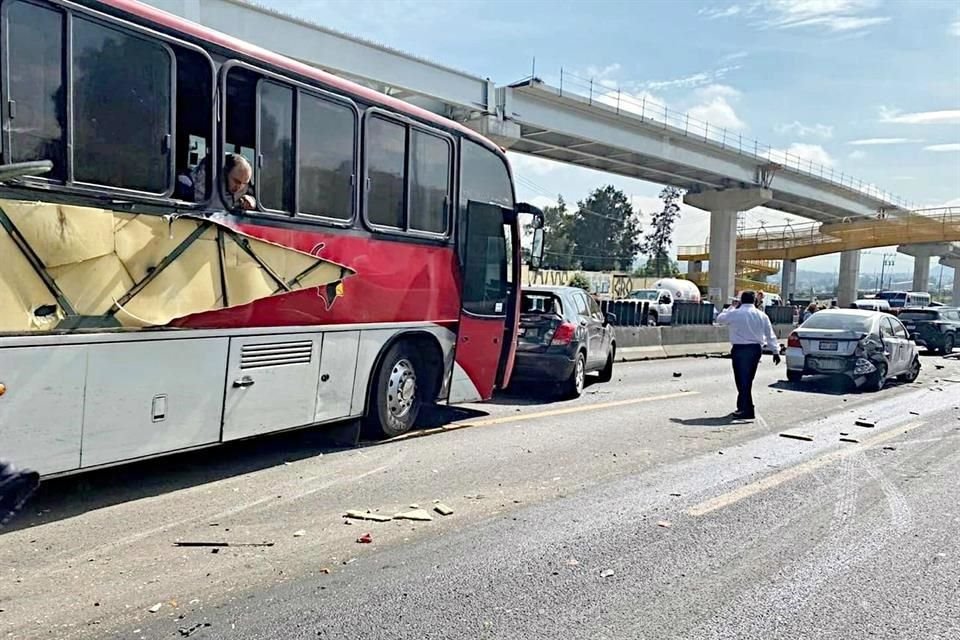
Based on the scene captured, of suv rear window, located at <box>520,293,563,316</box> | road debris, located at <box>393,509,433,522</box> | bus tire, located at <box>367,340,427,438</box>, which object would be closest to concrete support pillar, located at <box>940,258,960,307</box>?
suv rear window, located at <box>520,293,563,316</box>

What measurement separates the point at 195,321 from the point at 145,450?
102 centimetres

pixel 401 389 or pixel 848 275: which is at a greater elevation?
pixel 848 275

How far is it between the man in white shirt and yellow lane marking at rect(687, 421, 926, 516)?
1760 mm

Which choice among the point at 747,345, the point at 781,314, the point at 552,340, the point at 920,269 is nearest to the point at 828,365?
the point at 747,345

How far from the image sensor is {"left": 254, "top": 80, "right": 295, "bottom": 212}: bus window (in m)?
6.55

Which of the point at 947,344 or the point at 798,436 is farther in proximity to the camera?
the point at 947,344

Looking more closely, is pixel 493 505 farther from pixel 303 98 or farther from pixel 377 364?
pixel 303 98

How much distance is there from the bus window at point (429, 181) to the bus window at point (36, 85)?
3.75m

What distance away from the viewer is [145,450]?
5.73m

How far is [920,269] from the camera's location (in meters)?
74.9

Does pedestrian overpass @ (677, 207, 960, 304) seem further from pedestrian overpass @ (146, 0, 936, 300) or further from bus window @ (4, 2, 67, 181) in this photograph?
bus window @ (4, 2, 67, 181)

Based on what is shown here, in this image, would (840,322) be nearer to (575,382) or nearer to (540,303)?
(575,382)

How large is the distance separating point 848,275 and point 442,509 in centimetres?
7427

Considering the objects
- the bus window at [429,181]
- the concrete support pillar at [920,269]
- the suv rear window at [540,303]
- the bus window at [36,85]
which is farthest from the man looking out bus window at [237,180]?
the concrete support pillar at [920,269]
